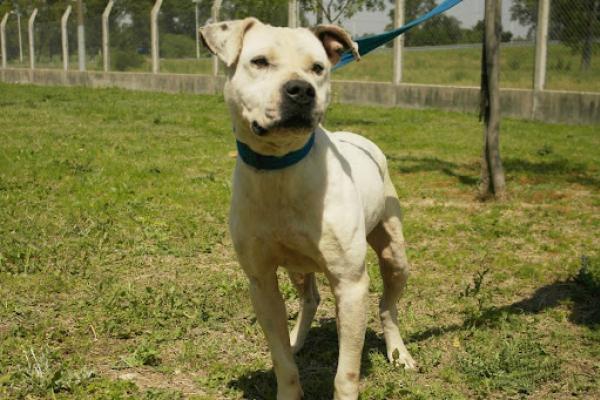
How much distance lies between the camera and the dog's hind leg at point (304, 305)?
4.49 meters

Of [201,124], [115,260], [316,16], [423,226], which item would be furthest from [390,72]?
[115,260]

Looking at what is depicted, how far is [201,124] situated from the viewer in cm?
1441

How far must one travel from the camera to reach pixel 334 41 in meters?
3.60

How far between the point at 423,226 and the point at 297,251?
12.5 ft

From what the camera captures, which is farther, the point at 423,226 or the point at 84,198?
the point at 84,198

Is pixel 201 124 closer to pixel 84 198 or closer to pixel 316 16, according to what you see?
pixel 316 16

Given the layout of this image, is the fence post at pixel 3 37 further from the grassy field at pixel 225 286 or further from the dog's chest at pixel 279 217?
the dog's chest at pixel 279 217

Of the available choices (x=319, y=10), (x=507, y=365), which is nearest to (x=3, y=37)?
(x=319, y=10)

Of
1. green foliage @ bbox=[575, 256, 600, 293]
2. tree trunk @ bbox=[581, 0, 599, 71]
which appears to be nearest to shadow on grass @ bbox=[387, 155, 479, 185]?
green foliage @ bbox=[575, 256, 600, 293]

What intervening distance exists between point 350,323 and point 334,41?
1.38 meters

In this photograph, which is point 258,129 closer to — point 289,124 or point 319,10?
point 289,124

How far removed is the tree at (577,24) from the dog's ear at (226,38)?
42.5ft

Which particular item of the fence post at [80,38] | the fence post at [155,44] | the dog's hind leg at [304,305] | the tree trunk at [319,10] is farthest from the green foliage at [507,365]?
the fence post at [80,38]

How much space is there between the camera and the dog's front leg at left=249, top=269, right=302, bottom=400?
3551 mm
